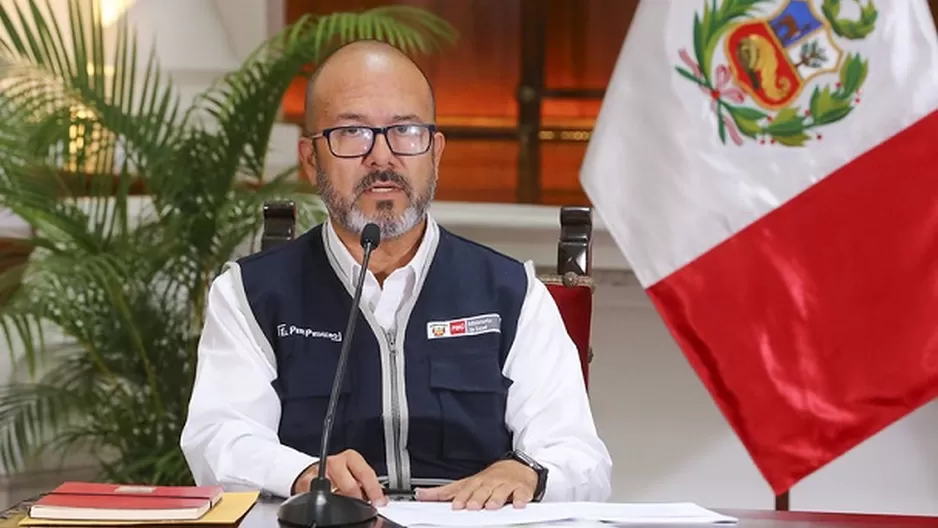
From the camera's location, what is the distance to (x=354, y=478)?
1449mm

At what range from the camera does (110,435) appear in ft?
8.94

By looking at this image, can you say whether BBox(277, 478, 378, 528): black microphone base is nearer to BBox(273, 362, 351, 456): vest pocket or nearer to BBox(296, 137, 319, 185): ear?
BBox(273, 362, 351, 456): vest pocket

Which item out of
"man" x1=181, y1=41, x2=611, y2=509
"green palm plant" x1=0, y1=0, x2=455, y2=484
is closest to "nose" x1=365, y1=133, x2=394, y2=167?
"man" x1=181, y1=41, x2=611, y2=509

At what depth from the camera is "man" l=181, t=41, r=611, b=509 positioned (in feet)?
5.71

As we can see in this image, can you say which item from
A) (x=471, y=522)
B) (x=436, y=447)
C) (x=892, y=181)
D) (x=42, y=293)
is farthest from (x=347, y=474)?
(x=892, y=181)

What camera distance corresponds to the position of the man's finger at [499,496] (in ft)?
4.69

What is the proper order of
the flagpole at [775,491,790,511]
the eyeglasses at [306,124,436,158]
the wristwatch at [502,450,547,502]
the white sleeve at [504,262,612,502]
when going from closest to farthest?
1. the wristwatch at [502,450,547,502]
2. the white sleeve at [504,262,612,502]
3. the eyeglasses at [306,124,436,158]
4. the flagpole at [775,491,790,511]

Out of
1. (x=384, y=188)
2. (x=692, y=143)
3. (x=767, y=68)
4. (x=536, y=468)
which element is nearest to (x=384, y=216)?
(x=384, y=188)

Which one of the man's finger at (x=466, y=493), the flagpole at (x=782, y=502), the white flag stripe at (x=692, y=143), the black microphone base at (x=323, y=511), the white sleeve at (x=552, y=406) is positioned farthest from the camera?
the flagpole at (x=782, y=502)

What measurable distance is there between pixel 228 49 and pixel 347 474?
210 cm

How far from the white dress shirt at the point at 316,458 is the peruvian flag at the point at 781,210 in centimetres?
83

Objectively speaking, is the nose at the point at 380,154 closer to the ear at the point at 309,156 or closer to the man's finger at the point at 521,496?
the ear at the point at 309,156

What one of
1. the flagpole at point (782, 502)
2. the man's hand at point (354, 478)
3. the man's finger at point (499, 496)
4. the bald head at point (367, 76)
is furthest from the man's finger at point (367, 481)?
the flagpole at point (782, 502)

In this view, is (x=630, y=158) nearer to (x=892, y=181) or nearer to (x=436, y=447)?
(x=892, y=181)
